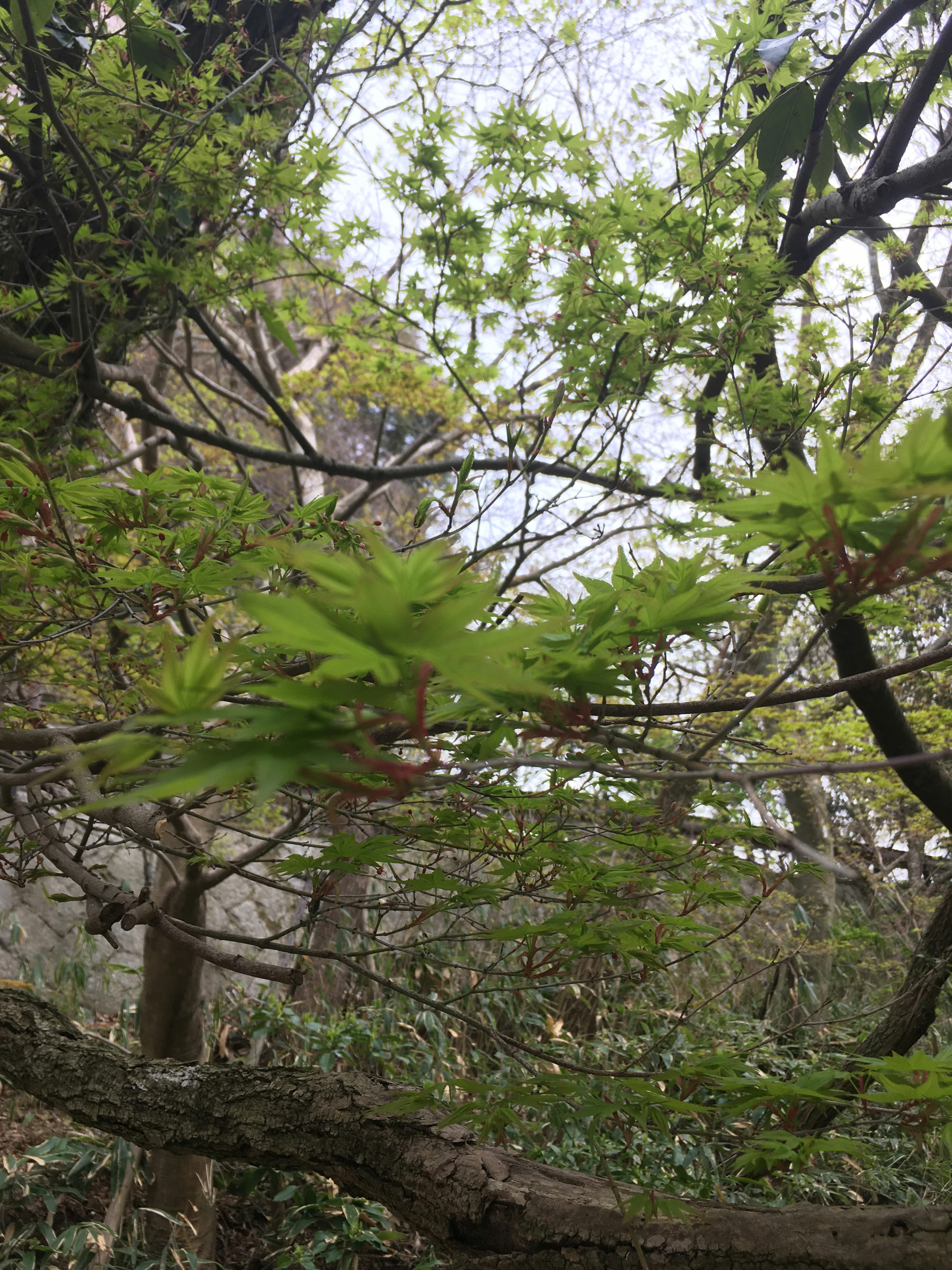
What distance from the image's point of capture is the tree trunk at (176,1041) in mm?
2561

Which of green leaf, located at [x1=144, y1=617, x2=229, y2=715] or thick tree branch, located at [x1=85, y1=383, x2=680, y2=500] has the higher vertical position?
thick tree branch, located at [x1=85, y1=383, x2=680, y2=500]

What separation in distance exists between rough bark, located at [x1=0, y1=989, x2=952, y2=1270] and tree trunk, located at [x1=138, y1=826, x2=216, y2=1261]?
524 mm

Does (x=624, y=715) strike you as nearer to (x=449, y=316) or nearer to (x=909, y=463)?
(x=909, y=463)

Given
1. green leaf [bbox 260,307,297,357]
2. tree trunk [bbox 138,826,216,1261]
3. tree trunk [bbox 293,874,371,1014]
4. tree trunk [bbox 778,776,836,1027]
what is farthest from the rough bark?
tree trunk [bbox 778,776,836,1027]

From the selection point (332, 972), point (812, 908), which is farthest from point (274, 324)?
point (812, 908)

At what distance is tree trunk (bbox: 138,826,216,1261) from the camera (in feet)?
8.40

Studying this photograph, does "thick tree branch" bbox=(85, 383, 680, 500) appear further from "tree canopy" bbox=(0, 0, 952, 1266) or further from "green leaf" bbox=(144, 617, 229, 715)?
"green leaf" bbox=(144, 617, 229, 715)

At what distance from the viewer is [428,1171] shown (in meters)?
1.46

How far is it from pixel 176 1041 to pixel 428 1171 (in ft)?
4.86

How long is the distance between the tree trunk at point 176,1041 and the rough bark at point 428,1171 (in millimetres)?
524

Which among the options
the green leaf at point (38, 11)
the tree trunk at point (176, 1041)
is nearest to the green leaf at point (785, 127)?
the green leaf at point (38, 11)

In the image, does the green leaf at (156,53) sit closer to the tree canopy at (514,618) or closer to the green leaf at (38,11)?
the tree canopy at (514,618)

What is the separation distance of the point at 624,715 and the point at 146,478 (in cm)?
82

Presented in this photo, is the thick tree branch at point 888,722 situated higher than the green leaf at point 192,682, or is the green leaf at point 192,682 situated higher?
the thick tree branch at point 888,722
